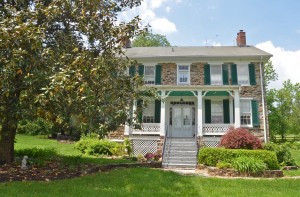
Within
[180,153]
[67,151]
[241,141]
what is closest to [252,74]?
[241,141]

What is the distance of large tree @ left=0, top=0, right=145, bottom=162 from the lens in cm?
703

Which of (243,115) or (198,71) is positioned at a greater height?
(198,71)

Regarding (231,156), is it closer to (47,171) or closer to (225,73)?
(47,171)

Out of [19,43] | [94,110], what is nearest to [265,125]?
[94,110]

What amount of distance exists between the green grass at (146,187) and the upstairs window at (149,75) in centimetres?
1128

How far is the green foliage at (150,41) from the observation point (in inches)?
1663

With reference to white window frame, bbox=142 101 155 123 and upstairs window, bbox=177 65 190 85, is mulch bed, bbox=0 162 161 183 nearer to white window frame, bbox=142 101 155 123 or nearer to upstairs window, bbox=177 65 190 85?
white window frame, bbox=142 101 155 123

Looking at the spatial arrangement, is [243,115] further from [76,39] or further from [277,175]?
[76,39]

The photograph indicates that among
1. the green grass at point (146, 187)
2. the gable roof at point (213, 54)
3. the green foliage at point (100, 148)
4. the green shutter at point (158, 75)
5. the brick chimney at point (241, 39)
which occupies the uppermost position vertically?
the brick chimney at point (241, 39)

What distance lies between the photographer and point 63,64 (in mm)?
8352

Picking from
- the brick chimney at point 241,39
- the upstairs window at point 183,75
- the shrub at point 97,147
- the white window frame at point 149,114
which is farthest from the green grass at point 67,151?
the brick chimney at point 241,39

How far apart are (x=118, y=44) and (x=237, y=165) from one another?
6902 mm

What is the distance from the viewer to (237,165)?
11.8 meters

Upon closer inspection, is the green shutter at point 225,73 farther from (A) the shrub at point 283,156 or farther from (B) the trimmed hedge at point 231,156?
(B) the trimmed hedge at point 231,156
